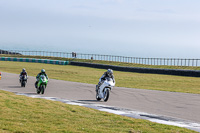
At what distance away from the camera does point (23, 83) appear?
2497 centimetres

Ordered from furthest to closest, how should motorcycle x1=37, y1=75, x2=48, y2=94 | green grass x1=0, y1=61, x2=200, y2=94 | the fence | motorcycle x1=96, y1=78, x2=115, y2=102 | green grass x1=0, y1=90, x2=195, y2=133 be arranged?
the fence < green grass x1=0, y1=61, x2=200, y2=94 < motorcycle x1=37, y1=75, x2=48, y2=94 < motorcycle x1=96, y1=78, x2=115, y2=102 < green grass x1=0, y1=90, x2=195, y2=133

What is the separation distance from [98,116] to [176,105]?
17.8 ft

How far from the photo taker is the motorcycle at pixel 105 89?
16.3 meters

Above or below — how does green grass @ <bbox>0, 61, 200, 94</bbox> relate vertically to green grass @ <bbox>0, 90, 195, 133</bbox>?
below

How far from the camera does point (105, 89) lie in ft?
54.5

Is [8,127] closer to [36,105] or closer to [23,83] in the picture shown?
[36,105]

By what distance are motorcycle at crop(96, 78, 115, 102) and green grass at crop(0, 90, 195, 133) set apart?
4.24 metres

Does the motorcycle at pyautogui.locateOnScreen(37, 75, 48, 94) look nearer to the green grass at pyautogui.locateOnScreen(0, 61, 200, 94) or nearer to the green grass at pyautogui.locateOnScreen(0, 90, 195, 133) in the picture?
the green grass at pyautogui.locateOnScreen(0, 90, 195, 133)

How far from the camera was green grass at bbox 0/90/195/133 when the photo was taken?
874 cm

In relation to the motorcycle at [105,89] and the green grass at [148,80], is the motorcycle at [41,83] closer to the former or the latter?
the motorcycle at [105,89]

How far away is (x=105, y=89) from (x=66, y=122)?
7012 mm

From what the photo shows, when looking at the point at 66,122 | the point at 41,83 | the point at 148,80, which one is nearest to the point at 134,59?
the point at 148,80

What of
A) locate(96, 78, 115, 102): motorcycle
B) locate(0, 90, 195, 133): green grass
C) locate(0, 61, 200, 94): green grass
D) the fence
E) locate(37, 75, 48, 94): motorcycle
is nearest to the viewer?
locate(0, 90, 195, 133): green grass

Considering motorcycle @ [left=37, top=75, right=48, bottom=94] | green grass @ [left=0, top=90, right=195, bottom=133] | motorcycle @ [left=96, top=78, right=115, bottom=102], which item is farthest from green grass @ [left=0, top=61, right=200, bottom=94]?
green grass @ [left=0, top=90, right=195, bottom=133]
